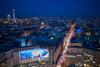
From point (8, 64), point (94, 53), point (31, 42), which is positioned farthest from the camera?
point (31, 42)

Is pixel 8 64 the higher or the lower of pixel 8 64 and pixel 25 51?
the lower

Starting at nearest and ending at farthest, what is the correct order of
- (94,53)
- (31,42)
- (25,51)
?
(25,51)
(94,53)
(31,42)

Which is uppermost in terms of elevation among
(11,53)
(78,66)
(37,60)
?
(11,53)

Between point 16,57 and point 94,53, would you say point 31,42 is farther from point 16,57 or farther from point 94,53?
point 94,53

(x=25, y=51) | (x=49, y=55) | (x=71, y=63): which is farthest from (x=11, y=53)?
(x=71, y=63)

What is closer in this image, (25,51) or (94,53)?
(25,51)

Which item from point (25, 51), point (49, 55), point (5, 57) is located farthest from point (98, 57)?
point (5, 57)
